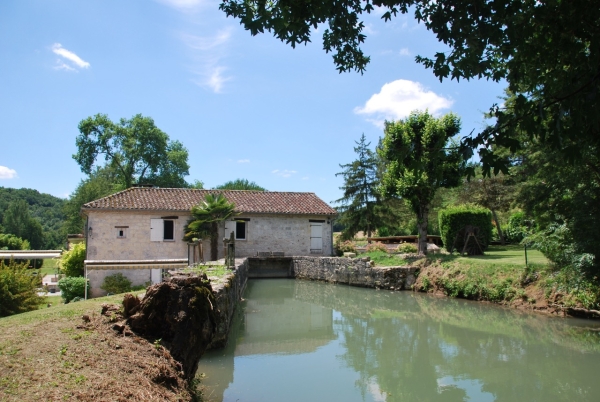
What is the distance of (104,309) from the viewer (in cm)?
526

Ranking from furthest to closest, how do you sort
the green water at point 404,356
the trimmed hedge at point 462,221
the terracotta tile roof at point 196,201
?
the terracotta tile roof at point 196,201, the trimmed hedge at point 462,221, the green water at point 404,356

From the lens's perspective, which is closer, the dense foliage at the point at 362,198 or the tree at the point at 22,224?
the dense foliage at the point at 362,198

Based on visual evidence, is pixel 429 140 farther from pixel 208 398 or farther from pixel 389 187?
pixel 208 398

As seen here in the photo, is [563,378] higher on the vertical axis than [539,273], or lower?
lower

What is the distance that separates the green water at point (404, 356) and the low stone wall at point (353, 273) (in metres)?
3.88

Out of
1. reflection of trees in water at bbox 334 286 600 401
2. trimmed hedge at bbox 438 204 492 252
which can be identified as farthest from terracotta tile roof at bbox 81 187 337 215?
reflection of trees in water at bbox 334 286 600 401

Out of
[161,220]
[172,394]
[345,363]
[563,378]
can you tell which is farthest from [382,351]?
[161,220]

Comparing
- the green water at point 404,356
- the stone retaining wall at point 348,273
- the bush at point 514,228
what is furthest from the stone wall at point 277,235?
the bush at point 514,228

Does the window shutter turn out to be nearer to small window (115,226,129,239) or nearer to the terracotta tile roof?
the terracotta tile roof

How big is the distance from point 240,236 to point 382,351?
1577cm

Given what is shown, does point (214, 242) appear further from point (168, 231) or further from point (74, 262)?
point (74, 262)

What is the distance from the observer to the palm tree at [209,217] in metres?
21.3

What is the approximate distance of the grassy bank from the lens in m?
10.8

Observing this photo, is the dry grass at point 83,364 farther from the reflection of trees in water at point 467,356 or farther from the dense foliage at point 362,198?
the dense foliage at point 362,198
